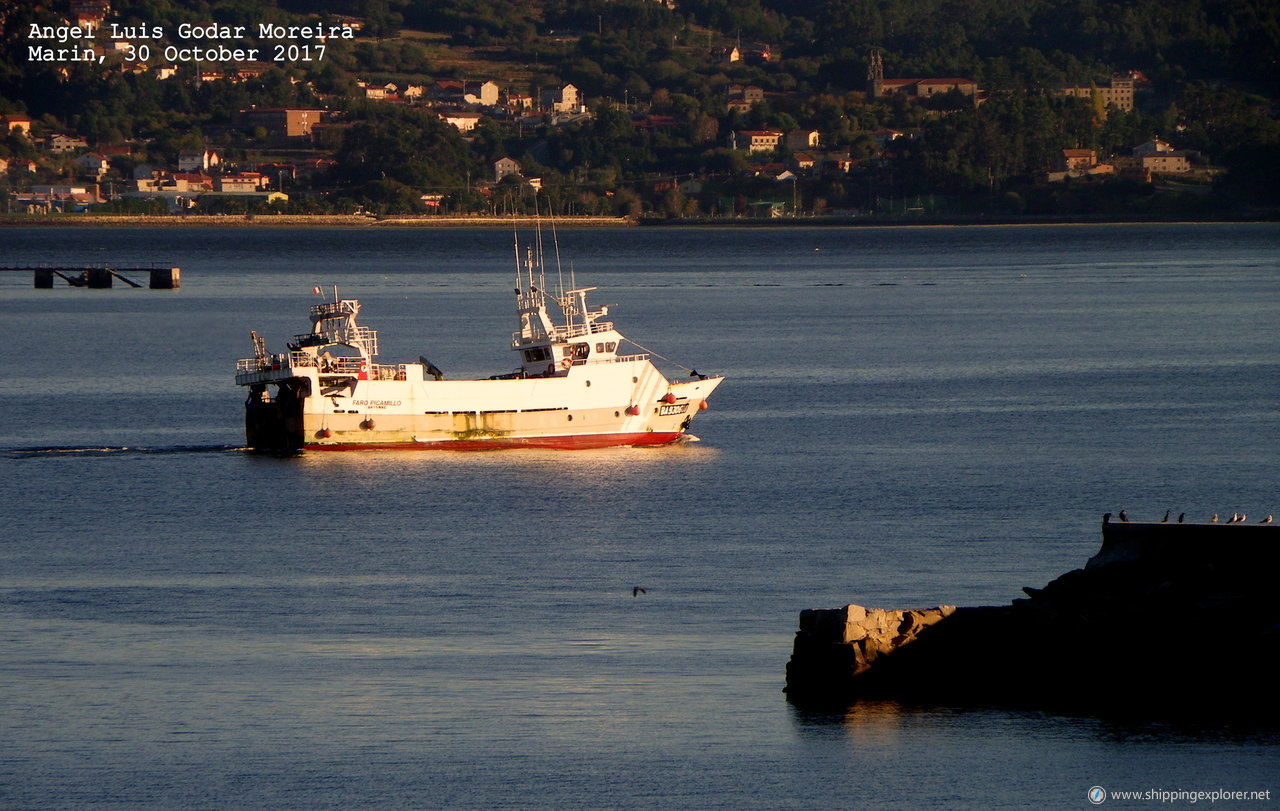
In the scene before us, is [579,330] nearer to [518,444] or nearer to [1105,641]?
[518,444]

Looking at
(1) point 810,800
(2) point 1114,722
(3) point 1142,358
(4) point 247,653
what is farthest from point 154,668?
(3) point 1142,358

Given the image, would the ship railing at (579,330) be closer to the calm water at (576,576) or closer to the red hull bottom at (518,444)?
the red hull bottom at (518,444)

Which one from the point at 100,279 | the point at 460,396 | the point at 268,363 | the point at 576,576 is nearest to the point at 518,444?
the point at 460,396

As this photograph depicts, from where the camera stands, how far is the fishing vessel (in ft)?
188

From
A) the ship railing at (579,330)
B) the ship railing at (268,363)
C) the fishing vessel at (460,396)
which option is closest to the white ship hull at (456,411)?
the fishing vessel at (460,396)

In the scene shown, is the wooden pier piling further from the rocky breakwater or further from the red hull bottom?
the rocky breakwater

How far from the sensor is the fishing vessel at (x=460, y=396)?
5744cm

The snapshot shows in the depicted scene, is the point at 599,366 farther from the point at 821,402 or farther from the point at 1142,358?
the point at 1142,358

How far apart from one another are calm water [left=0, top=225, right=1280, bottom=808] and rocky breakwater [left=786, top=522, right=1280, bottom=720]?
364 millimetres

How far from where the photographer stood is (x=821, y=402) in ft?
238

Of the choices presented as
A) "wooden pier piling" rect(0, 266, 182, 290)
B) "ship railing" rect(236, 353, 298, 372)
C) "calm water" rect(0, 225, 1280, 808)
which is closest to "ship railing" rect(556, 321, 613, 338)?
"calm water" rect(0, 225, 1280, 808)

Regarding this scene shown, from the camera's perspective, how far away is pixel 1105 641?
103 ft

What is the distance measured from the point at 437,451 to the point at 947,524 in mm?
17269

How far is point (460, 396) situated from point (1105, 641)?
29264 mm
